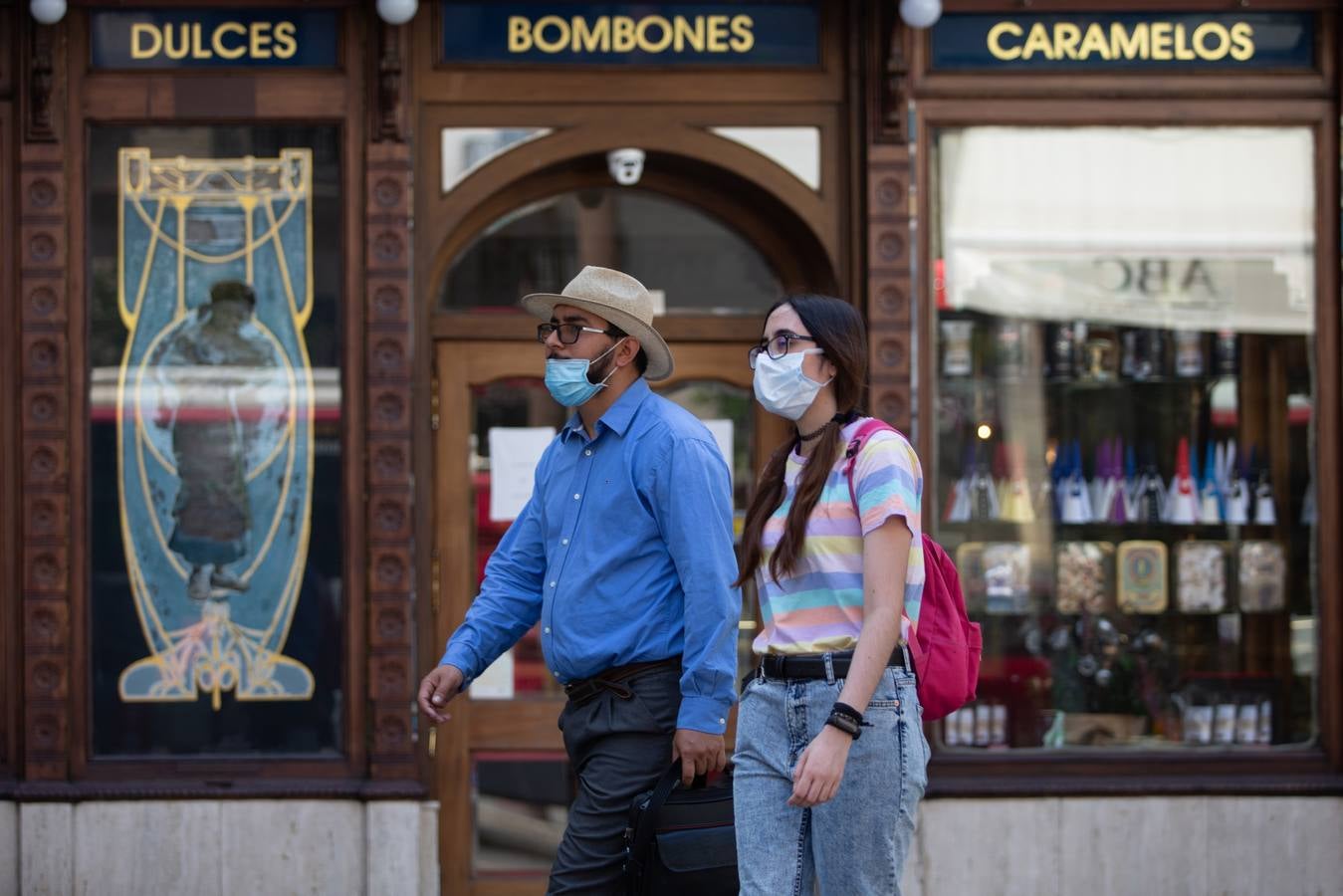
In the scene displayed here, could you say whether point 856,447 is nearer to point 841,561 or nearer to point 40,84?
point 841,561

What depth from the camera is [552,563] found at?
4516mm

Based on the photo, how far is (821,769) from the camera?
349 cm

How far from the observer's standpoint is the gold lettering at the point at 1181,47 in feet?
24.4

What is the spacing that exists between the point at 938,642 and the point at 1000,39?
14.1 feet

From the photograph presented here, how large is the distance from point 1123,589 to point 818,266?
6.21 ft

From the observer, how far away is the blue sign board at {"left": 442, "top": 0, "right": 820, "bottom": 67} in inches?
291

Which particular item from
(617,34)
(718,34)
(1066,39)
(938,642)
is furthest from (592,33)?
(938,642)

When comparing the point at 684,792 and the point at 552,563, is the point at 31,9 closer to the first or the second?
the point at 552,563

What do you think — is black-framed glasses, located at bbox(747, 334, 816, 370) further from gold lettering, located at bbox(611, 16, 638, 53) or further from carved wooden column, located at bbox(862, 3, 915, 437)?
gold lettering, located at bbox(611, 16, 638, 53)

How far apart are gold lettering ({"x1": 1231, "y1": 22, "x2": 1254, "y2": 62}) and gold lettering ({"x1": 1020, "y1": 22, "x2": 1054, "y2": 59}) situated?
0.77m

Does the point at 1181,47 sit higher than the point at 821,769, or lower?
higher

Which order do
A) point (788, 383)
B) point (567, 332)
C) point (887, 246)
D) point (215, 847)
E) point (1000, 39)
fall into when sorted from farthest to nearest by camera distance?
point (1000, 39), point (887, 246), point (215, 847), point (567, 332), point (788, 383)

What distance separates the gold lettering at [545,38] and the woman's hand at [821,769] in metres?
4.54

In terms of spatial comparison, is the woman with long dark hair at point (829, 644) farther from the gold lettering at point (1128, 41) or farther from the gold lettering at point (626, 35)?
the gold lettering at point (1128, 41)
